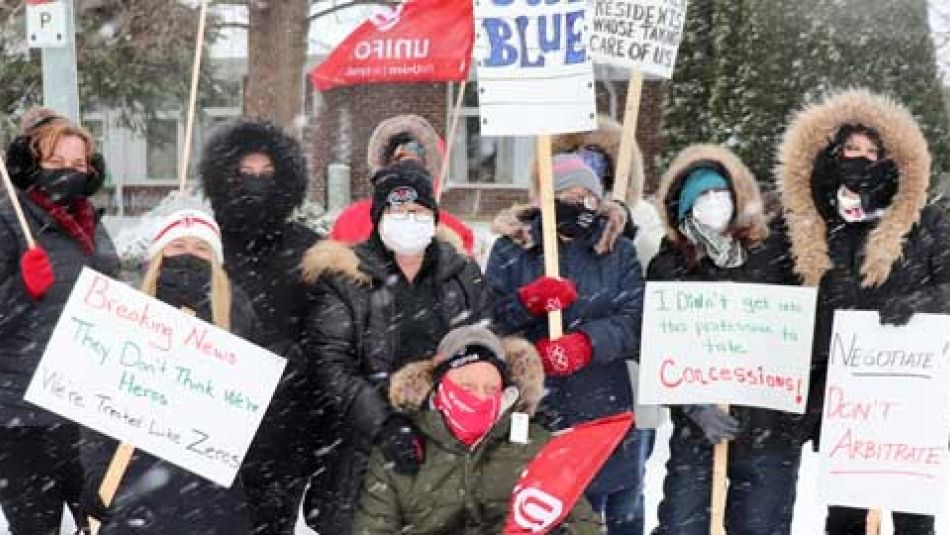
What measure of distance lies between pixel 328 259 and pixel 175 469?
786mm

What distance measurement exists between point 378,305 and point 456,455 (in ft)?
1.77

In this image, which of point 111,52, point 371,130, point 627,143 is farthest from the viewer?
point 371,130

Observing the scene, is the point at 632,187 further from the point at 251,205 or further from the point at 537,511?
the point at 537,511

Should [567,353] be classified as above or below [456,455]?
above

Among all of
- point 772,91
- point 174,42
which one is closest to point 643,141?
point 772,91

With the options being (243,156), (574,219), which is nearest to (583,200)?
(574,219)

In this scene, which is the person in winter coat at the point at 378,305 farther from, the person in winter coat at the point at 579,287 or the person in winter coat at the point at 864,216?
the person in winter coat at the point at 864,216

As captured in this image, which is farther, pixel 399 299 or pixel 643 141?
pixel 643 141

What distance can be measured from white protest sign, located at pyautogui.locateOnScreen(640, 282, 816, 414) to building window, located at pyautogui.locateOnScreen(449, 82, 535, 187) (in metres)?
15.5

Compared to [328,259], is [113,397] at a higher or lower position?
lower

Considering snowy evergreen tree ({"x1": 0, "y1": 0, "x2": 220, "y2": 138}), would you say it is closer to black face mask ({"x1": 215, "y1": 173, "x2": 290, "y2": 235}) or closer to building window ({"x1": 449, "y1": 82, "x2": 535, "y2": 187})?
building window ({"x1": 449, "y1": 82, "x2": 535, "y2": 187})

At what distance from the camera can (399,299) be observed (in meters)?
3.87

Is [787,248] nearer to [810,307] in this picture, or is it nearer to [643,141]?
[810,307]

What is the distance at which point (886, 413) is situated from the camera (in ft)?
13.3
